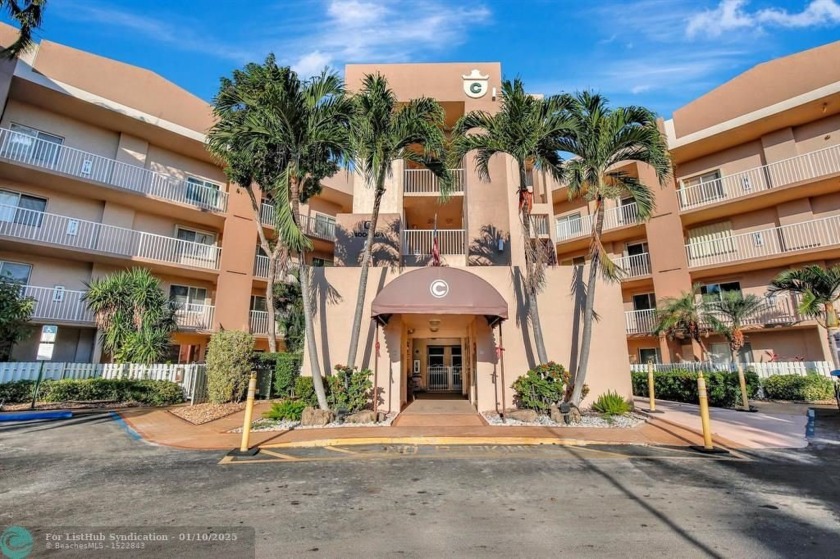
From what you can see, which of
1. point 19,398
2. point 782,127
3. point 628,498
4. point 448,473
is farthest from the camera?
point 782,127

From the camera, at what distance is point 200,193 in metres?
20.9

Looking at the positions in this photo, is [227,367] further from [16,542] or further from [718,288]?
[718,288]

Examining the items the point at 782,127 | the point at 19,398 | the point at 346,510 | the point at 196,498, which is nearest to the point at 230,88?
the point at 19,398

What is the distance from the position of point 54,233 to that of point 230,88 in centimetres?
1011

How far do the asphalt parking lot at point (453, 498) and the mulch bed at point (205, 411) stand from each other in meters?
3.52

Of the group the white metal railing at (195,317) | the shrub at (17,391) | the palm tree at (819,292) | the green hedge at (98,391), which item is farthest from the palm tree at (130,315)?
the palm tree at (819,292)

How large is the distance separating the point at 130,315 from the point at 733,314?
26.1 metres

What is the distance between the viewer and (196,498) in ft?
16.7

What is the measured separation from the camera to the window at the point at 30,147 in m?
16.0

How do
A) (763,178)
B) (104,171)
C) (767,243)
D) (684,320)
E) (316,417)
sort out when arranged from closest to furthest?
(316,417) → (104,171) → (684,320) → (767,243) → (763,178)

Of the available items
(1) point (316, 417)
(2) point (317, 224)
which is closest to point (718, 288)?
(1) point (316, 417)

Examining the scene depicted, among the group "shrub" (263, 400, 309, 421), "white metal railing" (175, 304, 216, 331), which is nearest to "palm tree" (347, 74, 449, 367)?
"shrub" (263, 400, 309, 421)

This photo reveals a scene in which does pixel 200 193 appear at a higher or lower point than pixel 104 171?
higher

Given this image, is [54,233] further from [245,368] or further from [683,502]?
[683,502]
